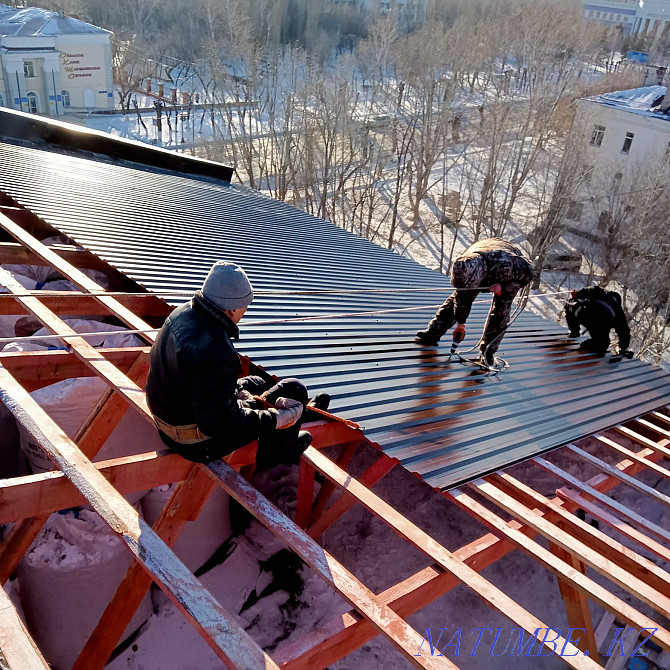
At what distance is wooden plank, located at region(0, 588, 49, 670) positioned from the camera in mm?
1880

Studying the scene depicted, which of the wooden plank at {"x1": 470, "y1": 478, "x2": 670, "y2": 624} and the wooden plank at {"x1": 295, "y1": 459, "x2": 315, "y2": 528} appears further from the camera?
the wooden plank at {"x1": 295, "y1": 459, "x2": 315, "y2": 528}

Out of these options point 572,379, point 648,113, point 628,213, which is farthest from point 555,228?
point 572,379

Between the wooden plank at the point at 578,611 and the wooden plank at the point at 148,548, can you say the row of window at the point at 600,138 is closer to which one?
the wooden plank at the point at 578,611

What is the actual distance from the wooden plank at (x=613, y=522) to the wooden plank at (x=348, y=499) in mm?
1301

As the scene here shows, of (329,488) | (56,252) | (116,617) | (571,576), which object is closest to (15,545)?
(116,617)

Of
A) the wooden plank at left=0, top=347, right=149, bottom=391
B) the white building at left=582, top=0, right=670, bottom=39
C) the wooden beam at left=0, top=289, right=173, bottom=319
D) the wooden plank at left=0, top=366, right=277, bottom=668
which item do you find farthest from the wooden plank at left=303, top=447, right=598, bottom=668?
the white building at left=582, top=0, right=670, bottom=39

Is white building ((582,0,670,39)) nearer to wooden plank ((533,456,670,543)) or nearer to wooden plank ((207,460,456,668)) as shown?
wooden plank ((533,456,670,543))

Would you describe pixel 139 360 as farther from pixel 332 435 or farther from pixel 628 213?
pixel 628 213

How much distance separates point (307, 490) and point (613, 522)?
248 centimetres

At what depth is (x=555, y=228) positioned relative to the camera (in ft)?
71.4

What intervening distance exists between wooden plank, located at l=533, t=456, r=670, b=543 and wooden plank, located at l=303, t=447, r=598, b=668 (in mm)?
1416

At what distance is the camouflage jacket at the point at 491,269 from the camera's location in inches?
223

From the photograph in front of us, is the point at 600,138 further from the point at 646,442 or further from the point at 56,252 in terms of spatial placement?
the point at 56,252

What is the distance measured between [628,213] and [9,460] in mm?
23187
